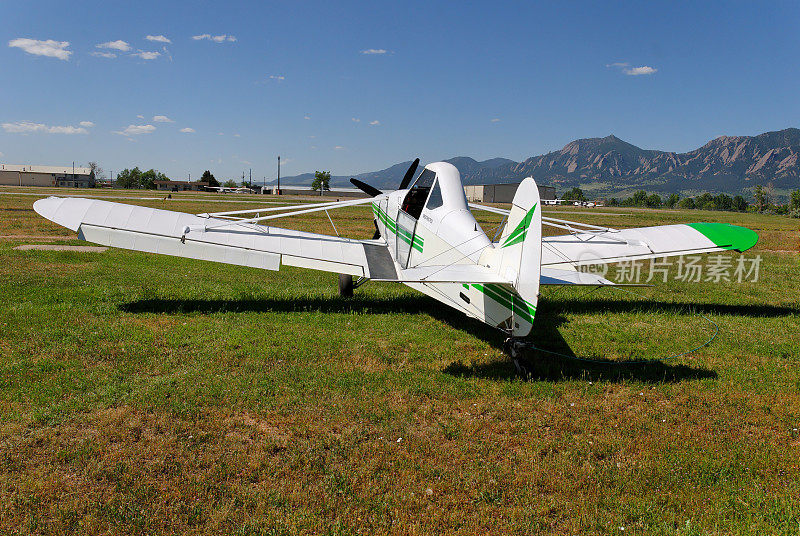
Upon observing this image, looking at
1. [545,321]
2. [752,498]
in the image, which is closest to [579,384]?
[752,498]

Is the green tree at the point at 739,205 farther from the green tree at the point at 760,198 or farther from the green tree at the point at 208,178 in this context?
the green tree at the point at 208,178

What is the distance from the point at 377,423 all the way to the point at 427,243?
14.6ft

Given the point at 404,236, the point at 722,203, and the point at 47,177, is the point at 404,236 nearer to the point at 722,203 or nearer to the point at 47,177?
the point at 722,203

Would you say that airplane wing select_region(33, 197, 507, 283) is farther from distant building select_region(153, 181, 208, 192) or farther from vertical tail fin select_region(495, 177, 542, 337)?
distant building select_region(153, 181, 208, 192)

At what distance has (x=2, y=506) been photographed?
3742 mm

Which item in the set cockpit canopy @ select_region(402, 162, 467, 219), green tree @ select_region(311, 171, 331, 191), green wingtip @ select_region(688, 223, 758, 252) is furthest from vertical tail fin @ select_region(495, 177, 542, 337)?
green tree @ select_region(311, 171, 331, 191)

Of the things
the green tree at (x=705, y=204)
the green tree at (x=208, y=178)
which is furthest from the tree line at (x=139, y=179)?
the green tree at (x=705, y=204)

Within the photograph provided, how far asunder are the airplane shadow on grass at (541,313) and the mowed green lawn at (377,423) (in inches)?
2.8

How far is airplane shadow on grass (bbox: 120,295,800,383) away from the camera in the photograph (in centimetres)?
684

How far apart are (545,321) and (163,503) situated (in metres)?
7.63

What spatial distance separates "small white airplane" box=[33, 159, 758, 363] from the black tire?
1.0 inches

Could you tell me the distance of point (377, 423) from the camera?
5.28 metres

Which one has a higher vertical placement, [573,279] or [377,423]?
[573,279]

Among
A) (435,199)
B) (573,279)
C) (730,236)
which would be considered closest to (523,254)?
(573,279)
